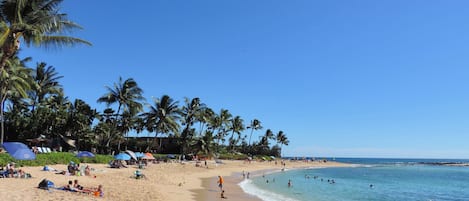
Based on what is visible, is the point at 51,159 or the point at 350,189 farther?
the point at 350,189

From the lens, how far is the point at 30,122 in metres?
43.3

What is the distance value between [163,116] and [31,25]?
33690 mm

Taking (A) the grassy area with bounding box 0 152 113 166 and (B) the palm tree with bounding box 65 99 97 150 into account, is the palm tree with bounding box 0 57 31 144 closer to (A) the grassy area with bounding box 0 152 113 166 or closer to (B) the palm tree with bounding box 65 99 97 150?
(A) the grassy area with bounding box 0 152 113 166

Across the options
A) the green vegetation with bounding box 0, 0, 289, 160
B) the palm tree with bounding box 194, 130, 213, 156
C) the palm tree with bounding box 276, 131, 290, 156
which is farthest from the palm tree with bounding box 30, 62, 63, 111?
the palm tree with bounding box 276, 131, 290, 156

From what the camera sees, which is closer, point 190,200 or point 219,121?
point 190,200

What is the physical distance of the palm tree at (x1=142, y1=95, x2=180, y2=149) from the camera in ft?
158

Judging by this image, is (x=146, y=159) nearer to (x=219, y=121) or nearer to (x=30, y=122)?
(x=30, y=122)

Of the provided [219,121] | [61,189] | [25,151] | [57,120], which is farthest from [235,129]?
[61,189]

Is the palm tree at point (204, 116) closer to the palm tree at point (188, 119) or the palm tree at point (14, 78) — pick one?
the palm tree at point (188, 119)

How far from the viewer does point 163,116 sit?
4797cm

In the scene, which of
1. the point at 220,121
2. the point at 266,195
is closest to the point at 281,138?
the point at 220,121

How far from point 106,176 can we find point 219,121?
42960 mm

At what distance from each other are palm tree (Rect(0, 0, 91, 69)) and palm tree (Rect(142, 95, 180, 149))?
104ft

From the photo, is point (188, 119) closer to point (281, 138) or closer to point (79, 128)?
point (79, 128)
